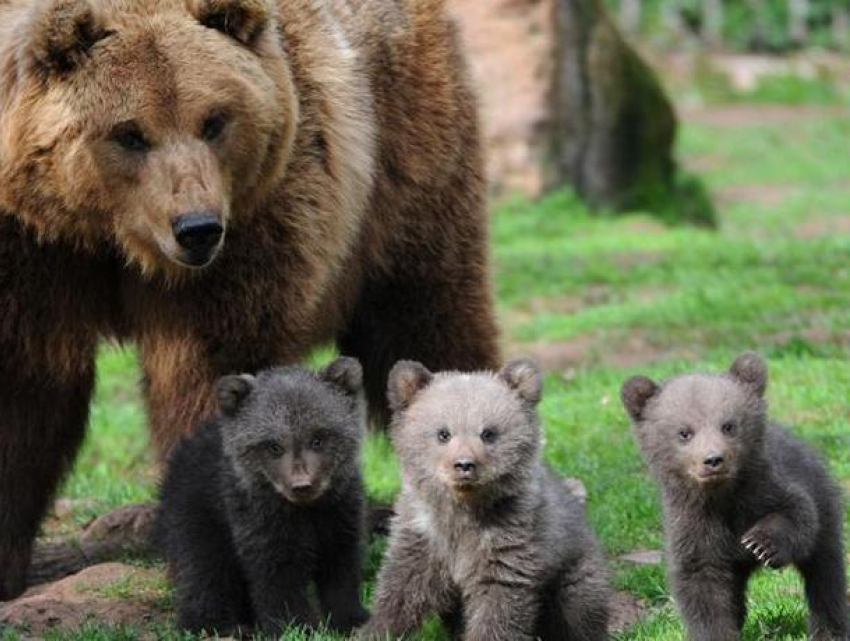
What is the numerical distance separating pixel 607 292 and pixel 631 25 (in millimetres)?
18415

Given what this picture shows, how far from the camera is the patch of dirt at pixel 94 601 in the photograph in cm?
664

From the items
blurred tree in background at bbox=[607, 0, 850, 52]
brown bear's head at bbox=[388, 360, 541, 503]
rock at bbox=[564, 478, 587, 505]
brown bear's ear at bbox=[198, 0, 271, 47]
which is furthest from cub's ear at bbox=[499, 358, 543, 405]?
blurred tree in background at bbox=[607, 0, 850, 52]

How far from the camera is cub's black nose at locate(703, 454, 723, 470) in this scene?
18.1 feet

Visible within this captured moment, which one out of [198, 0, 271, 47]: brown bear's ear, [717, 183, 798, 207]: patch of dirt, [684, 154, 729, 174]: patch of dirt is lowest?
[684, 154, 729, 174]: patch of dirt

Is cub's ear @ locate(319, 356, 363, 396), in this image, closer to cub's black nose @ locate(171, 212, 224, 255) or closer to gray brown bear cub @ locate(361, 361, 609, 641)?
gray brown bear cub @ locate(361, 361, 609, 641)

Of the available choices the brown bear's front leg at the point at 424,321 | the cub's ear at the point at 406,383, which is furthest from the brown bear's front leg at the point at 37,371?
the cub's ear at the point at 406,383

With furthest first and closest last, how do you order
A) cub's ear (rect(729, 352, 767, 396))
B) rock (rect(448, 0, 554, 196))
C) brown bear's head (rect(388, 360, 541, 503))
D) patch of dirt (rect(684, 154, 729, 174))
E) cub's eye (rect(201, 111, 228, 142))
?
1. patch of dirt (rect(684, 154, 729, 174))
2. rock (rect(448, 0, 554, 196))
3. cub's eye (rect(201, 111, 228, 142))
4. cub's ear (rect(729, 352, 767, 396))
5. brown bear's head (rect(388, 360, 541, 503))

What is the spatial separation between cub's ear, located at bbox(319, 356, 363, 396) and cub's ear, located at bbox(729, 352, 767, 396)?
4.41 ft

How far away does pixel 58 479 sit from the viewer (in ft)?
25.5

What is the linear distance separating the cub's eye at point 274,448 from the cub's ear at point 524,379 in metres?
0.80

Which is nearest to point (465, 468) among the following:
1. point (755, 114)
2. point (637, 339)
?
point (637, 339)

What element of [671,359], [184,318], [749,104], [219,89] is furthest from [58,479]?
[749,104]

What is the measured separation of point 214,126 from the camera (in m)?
6.38

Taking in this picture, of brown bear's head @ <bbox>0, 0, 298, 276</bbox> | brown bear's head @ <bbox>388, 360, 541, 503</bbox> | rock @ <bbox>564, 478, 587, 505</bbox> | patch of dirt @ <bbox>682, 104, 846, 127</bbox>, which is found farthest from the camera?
patch of dirt @ <bbox>682, 104, 846, 127</bbox>
